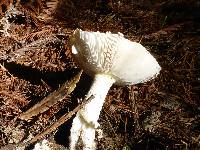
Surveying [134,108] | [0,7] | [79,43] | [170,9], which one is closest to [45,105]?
[79,43]

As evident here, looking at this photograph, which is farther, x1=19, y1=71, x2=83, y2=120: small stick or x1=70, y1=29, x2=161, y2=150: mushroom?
x1=19, y1=71, x2=83, y2=120: small stick

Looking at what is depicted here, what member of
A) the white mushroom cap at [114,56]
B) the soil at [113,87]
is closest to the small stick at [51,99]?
the soil at [113,87]

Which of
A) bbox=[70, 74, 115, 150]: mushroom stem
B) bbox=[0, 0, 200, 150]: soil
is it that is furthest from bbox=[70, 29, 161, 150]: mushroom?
bbox=[0, 0, 200, 150]: soil

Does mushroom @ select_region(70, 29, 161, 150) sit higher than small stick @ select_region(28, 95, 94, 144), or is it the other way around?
mushroom @ select_region(70, 29, 161, 150)

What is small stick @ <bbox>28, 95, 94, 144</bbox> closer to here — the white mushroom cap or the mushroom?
the mushroom

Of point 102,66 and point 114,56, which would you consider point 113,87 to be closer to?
point 102,66

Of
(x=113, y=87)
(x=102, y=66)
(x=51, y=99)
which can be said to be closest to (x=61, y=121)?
(x=51, y=99)
